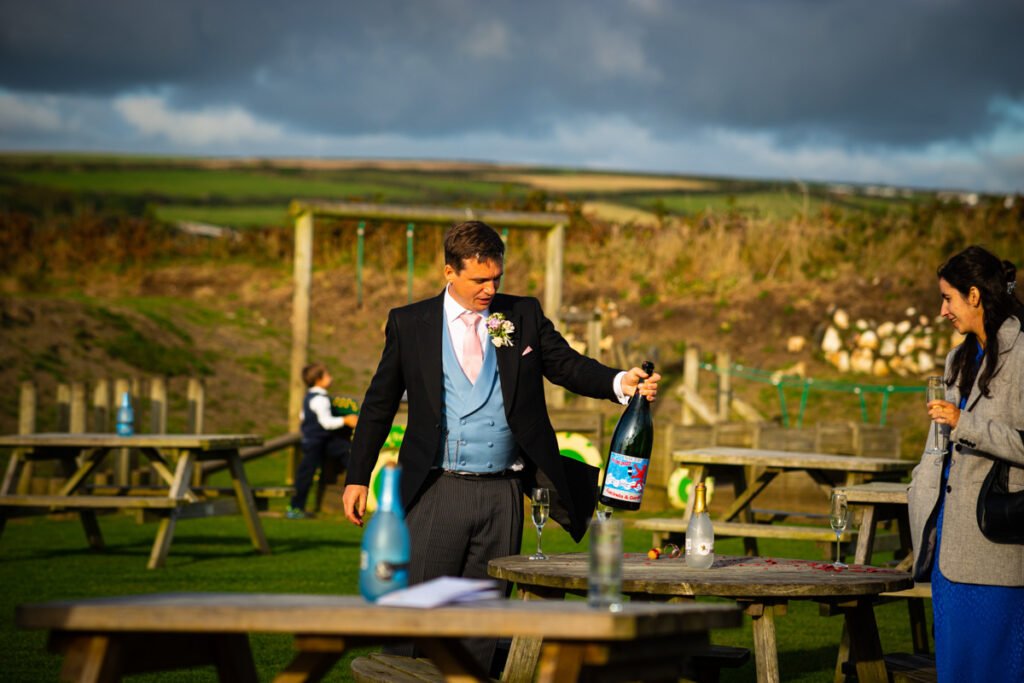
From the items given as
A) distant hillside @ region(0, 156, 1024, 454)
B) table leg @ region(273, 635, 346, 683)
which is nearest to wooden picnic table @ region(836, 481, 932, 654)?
table leg @ region(273, 635, 346, 683)

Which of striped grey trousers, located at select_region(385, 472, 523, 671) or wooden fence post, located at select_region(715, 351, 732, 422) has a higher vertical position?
wooden fence post, located at select_region(715, 351, 732, 422)

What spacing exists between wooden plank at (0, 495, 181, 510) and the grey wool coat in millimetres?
7155

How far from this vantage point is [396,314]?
5.80 meters

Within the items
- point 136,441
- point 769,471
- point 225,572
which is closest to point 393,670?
point 769,471

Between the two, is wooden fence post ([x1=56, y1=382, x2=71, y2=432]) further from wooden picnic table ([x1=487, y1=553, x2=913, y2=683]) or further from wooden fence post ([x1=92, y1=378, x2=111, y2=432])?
wooden picnic table ([x1=487, y1=553, x2=913, y2=683])

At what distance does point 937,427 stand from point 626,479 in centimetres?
121

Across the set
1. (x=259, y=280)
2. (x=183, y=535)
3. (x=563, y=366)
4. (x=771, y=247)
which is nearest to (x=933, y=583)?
(x=563, y=366)

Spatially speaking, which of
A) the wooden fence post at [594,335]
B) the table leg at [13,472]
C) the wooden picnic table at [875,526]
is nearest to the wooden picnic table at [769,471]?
the wooden picnic table at [875,526]

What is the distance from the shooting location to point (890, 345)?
23062mm

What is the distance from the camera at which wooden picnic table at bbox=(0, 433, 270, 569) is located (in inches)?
446

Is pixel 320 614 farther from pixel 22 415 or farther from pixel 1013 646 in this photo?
pixel 22 415

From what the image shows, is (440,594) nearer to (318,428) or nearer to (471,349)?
(471,349)

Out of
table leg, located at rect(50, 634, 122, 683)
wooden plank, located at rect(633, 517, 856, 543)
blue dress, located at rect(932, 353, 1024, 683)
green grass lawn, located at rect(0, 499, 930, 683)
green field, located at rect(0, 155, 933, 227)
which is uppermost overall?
green field, located at rect(0, 155, 933, 227)

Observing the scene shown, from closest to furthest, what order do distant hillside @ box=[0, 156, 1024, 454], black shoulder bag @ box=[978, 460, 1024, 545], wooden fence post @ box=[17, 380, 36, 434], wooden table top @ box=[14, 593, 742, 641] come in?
wooden table top @ box=[14, 593, 742, 641] → black shoulder bag @ box=[978, 460, 1024, 545] → wooden fence post @ box=[17, 380, 36, 434] → distant hillside @ box=[0, 156, 1024, 454]
